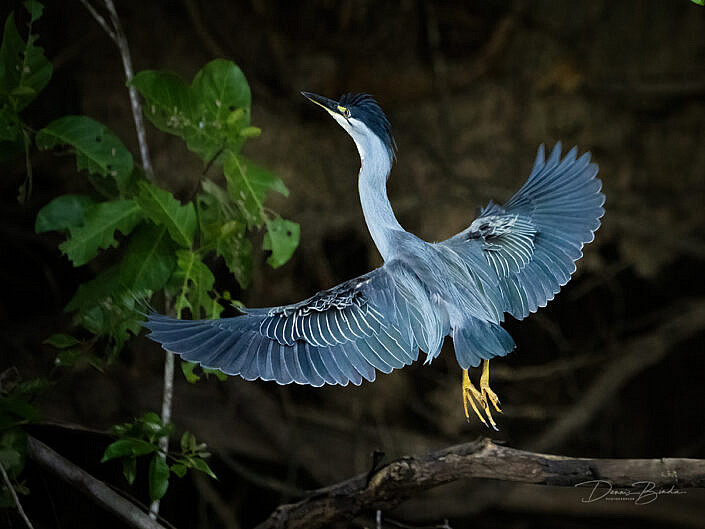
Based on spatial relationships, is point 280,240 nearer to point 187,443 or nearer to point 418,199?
point 187,443

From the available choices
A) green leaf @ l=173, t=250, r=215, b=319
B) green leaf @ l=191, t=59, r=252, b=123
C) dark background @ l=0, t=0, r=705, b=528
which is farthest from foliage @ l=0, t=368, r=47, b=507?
dark background @ l=0, t=0, r=705, b=528

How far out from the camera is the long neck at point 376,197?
32.0 inches

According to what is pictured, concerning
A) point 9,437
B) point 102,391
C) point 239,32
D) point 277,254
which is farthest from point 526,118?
point 9,437

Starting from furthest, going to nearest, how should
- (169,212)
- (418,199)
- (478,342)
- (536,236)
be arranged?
(418,199) < (169,212) < (536,236) < (478,342)

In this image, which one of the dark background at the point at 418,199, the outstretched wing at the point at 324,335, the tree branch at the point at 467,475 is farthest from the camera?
the dark background at the point at 418,199

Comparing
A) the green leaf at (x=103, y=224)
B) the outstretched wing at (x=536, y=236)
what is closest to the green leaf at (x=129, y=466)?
the green leaf at (x=103, y=224)

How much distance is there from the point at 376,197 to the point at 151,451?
43 cm

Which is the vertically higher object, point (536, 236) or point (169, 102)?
point (169, 102)

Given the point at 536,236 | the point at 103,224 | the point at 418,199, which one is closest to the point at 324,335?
the point at 536,236

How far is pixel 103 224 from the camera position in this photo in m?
1.01

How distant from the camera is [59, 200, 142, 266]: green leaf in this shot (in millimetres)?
1007

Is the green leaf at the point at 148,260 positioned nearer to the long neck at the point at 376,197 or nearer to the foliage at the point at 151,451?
the foliage at the point at 151,451

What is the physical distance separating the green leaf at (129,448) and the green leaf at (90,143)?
0.34 m

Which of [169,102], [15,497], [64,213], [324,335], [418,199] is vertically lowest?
[15,497]
